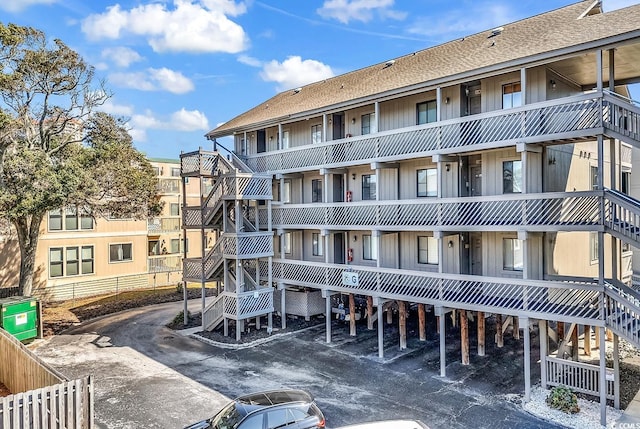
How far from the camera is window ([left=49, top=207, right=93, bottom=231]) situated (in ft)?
98.1

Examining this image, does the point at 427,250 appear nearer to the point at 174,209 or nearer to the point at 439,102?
the point at 439,102

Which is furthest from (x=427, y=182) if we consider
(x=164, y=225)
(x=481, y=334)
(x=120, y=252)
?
(x=164, y=225)

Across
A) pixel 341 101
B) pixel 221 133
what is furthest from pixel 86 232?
pixel 341 101

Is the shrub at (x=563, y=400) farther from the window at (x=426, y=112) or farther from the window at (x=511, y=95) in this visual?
the window at (x=426, y=112)

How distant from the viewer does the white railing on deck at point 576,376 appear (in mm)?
12493

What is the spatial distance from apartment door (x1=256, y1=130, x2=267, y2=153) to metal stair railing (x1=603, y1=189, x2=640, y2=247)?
1772 centimetres

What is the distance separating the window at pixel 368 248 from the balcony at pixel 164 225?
23.8 metres

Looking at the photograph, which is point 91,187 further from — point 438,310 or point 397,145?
point 438,310

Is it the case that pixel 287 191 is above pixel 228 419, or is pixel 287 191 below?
above

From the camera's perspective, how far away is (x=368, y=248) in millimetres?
20328

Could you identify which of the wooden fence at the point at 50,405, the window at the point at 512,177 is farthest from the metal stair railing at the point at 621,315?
the wooden fence at the point at 50,405

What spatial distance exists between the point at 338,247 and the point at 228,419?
12.8 meters

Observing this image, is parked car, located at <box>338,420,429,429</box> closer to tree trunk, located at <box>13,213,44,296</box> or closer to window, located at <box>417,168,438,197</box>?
window, located at <box>417,168,438,197</box>

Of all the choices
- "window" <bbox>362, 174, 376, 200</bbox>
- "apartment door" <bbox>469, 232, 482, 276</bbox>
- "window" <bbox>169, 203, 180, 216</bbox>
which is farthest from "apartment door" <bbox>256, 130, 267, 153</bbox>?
"window" <bbox>169, 203, 180, 216</bbox>
